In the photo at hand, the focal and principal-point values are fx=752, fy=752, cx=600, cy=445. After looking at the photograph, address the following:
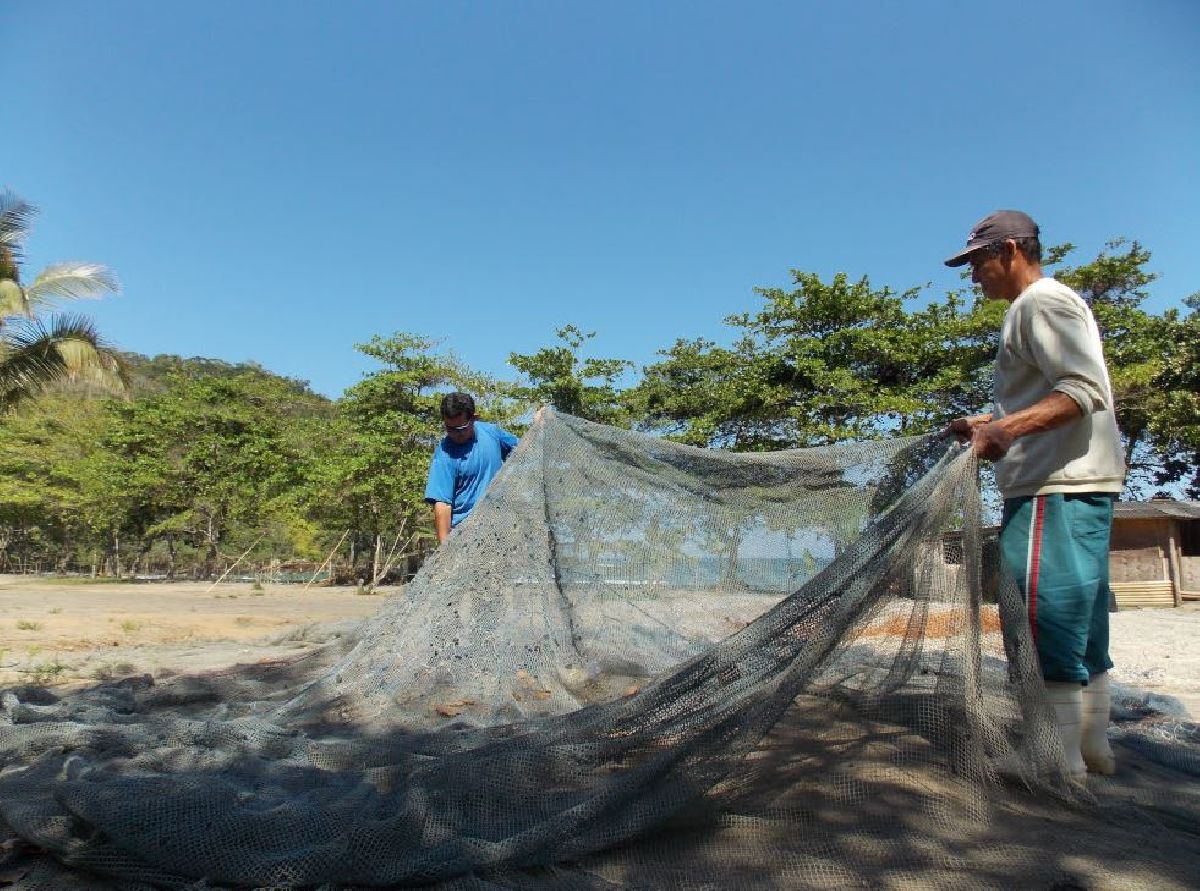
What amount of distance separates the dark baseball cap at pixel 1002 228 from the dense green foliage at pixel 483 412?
11.4 m

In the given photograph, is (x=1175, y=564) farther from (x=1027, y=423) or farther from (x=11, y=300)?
(x=11, y=300)

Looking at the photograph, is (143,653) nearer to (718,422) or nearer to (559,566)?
(559,566)

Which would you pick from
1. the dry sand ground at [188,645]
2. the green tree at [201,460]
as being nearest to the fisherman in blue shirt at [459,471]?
the dry sand ground at [188,645]

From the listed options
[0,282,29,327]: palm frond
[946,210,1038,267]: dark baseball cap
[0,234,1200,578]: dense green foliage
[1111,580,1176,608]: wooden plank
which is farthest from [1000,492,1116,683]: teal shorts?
[1111,580,1176,608]: wooden plank

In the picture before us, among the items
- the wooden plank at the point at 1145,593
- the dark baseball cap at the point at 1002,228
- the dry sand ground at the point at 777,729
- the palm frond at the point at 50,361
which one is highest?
the palm frond at the point at 50,361

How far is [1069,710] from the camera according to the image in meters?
2.32

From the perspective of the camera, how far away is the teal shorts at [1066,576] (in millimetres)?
2324

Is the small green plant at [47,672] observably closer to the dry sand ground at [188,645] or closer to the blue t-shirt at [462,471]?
the dry sand ground at [188,645]

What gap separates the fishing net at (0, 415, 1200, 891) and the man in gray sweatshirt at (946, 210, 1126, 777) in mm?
109

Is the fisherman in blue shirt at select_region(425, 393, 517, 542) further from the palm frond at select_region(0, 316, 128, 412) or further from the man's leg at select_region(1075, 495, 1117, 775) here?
the palm frond at select_region(0, 316, 128, 412)

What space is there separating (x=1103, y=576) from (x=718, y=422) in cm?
1319

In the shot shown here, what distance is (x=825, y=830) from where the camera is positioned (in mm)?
1911

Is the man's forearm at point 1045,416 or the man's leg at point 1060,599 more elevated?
the man's forearm at point 1045,416

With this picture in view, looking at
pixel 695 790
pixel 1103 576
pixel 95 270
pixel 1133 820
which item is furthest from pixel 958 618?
pixel 95 270
